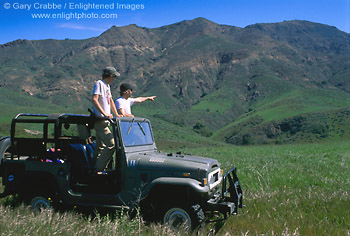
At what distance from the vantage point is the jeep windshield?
677cm

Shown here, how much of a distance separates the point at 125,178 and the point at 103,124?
4.39 feet

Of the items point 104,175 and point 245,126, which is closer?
point 104,175

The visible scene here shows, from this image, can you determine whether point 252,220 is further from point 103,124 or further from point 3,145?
point 3,145

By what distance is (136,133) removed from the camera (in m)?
7.21

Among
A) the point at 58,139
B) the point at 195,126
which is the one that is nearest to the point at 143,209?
the point at 58,139

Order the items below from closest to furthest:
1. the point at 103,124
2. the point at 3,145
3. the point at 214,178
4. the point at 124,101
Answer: the point at 214,178 → the point at 103,124 → the point at 3,145 → the point at 124,101

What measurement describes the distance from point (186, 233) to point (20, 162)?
3.96m

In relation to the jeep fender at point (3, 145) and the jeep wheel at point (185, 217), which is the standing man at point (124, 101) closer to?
the jeep fender at point (3, 145)

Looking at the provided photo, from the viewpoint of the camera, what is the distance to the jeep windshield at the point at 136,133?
267 inches

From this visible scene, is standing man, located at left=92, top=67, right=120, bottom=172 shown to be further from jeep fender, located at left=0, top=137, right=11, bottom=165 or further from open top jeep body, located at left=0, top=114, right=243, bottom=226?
jeep fender, located at left=0, top=137, right=11, bottom=165

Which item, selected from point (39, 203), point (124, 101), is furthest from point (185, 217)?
point (124, 101)

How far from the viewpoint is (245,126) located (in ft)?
362

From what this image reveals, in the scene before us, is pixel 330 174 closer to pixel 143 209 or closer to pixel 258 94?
pixel 143 209

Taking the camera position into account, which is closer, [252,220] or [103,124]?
[252,220]
